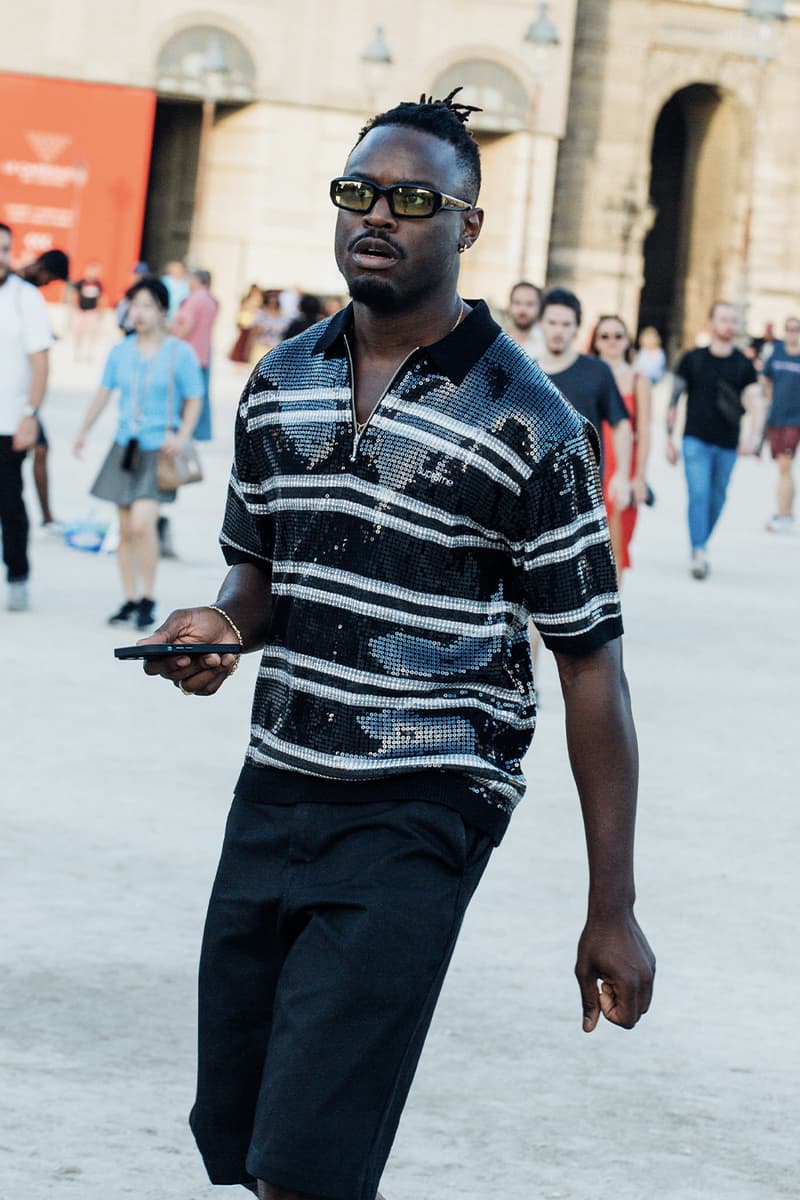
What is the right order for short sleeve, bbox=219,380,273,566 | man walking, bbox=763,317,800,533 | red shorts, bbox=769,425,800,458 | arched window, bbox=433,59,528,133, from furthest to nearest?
arched window, bbox=433,59,528,133
red shorts, bbox=769,425,800,458
man walking, bbox=763,317,800,533
short sleeve, bbox=219,380,273,566

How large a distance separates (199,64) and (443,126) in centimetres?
4279

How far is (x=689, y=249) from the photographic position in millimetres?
56750

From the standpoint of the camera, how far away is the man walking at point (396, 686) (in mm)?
3254

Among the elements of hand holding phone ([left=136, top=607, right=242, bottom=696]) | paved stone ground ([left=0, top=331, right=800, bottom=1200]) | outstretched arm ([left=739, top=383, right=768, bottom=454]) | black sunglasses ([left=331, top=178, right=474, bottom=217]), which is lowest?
paved stone ground ([left=0, top=331, right=800, bottom=1200])

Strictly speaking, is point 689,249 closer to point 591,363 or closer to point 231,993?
point 591,363

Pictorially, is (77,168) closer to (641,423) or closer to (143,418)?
(641,423)

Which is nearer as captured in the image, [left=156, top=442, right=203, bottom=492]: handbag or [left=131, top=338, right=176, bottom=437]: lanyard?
[left=156, top=442, right=203, bottom=492]: handbag

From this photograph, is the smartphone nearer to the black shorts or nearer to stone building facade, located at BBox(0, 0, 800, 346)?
the black shorts

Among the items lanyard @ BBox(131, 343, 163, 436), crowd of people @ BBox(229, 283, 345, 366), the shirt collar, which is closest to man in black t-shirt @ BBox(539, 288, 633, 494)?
lanyard @ BBox(131, 343, 163, 436)

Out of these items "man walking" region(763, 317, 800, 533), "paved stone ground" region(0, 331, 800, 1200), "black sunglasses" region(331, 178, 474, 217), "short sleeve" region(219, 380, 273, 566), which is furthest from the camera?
"man walking" region(763, 317, 800, 533)

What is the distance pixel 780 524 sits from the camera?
20.6 meters

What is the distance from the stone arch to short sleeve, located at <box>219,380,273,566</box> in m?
51.6

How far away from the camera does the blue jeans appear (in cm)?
1590

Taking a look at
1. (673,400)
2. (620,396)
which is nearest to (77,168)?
(673,400)
